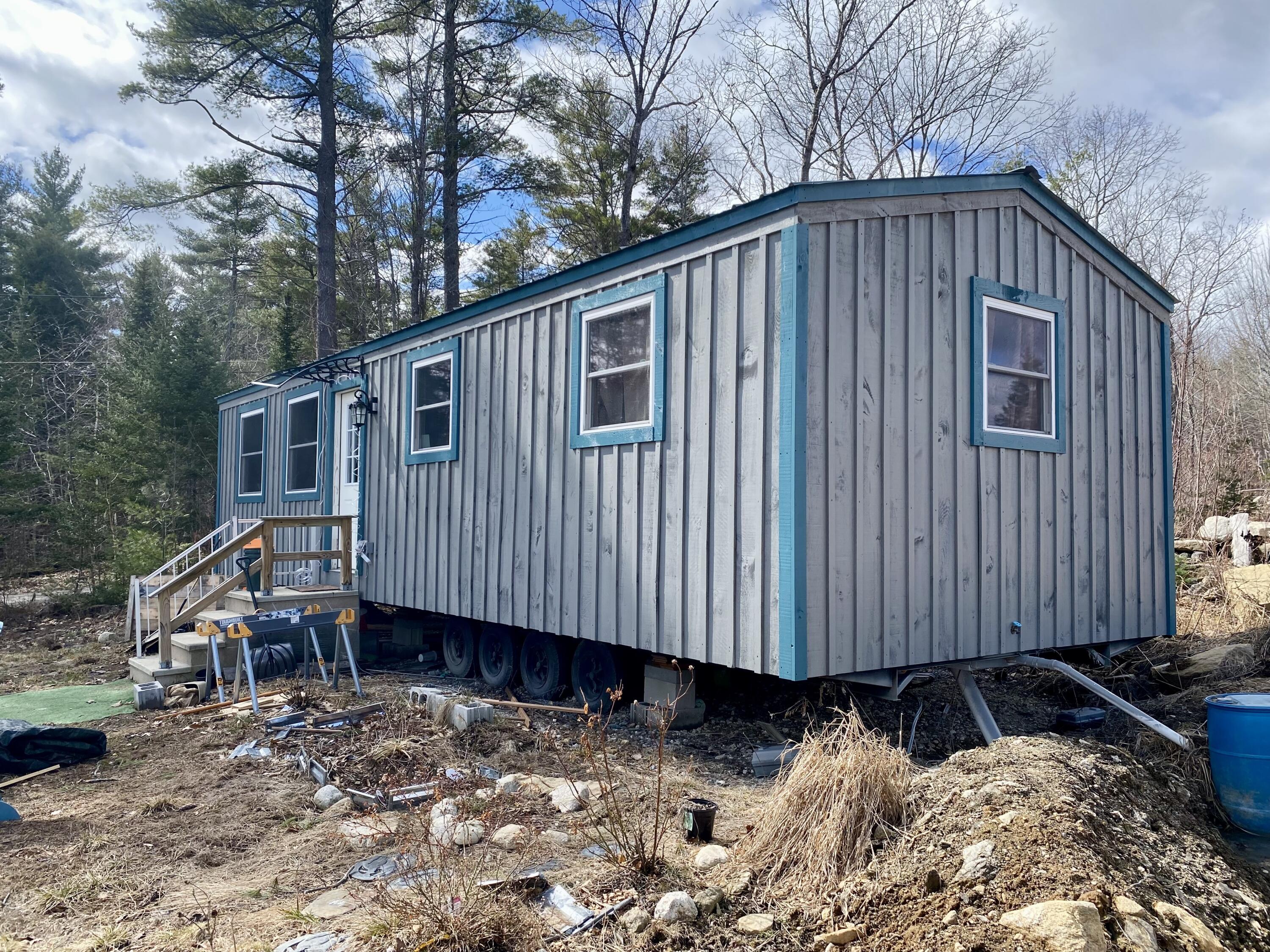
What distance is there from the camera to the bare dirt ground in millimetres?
2717

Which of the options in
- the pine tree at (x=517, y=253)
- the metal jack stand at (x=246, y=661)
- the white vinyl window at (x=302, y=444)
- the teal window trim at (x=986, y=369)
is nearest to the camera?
the teal window trim at (x=986, y=369)

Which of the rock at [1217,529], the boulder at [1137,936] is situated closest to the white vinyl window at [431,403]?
the boulder at [1137,936]

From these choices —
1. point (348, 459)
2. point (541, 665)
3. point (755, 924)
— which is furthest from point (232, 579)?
point (755, 924)

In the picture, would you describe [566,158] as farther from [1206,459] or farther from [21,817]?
[21,817]

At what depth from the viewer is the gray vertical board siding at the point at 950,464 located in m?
4.82

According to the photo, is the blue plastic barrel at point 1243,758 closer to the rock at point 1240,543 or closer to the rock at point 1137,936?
the rock at point 1137,936

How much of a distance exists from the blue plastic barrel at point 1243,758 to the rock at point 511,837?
11.0 ft

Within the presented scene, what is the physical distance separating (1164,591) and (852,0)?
1395 centimetres

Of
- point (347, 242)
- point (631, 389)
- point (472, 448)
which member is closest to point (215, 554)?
point (472, 448)

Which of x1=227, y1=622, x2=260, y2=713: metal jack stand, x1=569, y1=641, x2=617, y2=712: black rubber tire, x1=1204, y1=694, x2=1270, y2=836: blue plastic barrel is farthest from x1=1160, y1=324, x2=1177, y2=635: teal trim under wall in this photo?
x1=227, y1=622, x2=260, y2=713: metal jack stand

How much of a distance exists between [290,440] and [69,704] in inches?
167

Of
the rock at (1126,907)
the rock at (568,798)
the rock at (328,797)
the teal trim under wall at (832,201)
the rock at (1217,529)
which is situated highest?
the teal trim under wall at (832,201)

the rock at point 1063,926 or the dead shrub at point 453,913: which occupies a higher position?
the rock at point 1063,926

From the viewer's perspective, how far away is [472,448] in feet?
25.0
